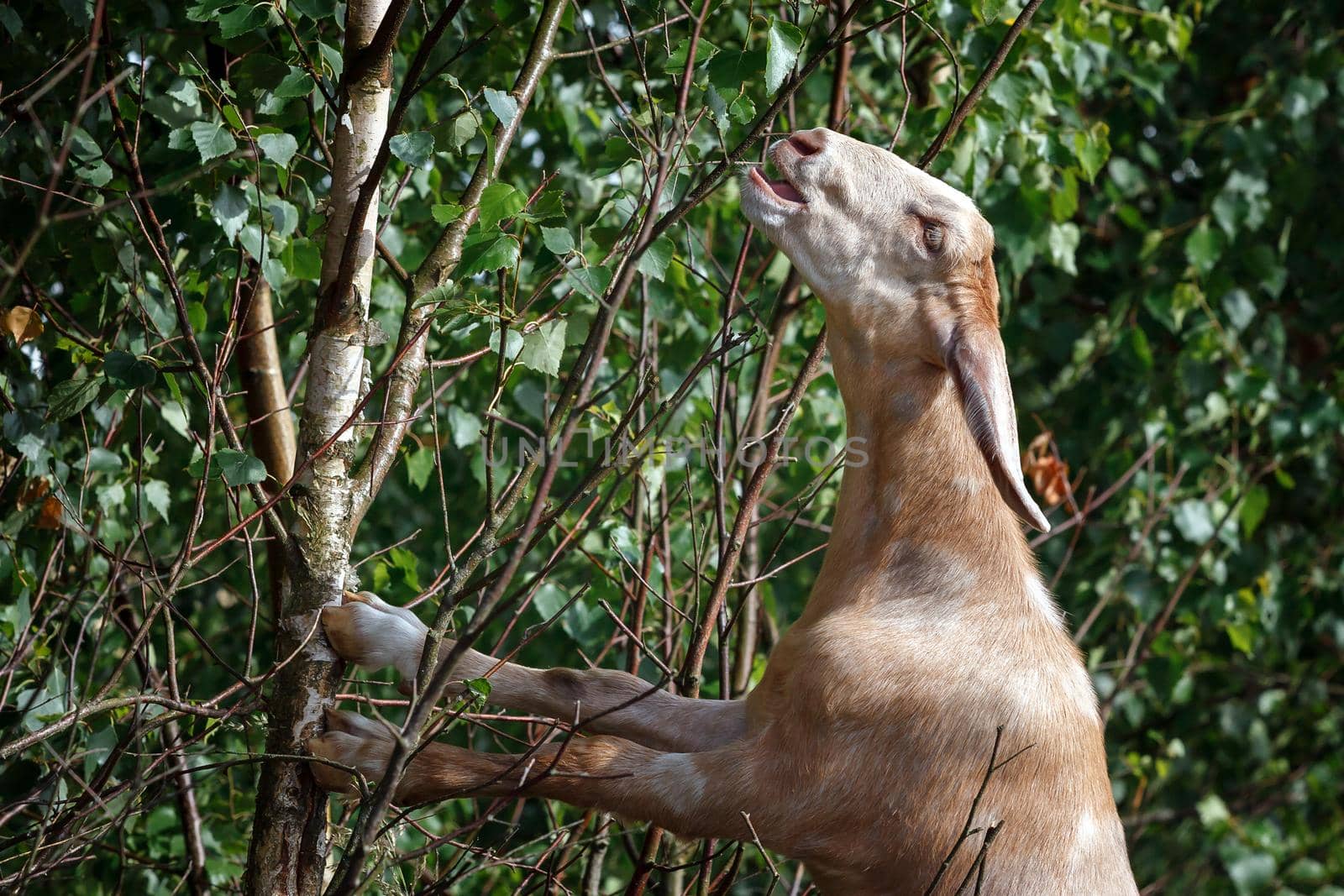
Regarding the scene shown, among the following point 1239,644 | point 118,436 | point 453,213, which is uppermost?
point 453,213

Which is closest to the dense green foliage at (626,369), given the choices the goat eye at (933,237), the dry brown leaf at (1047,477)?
the goat eye at (933,237)

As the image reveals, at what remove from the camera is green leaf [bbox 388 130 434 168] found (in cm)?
223

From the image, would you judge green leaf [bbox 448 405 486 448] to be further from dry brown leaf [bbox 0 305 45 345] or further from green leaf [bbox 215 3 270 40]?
green leaf [bbox 215 3 270 40]

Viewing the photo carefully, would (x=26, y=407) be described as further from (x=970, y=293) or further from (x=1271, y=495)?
Answer: (x=1271, y=495)

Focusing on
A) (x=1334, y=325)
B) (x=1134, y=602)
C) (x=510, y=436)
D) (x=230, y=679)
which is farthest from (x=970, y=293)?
(x=1334, y=325)

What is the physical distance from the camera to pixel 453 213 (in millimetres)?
2354

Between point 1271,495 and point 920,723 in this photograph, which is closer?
point 920,723

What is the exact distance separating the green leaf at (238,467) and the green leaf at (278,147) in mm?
592

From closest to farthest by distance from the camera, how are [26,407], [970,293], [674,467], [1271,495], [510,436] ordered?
[26,407], [970,293], [674,467], [510,436], [1271,495]

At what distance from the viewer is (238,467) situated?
7.23 ft

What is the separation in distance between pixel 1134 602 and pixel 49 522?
181 inches

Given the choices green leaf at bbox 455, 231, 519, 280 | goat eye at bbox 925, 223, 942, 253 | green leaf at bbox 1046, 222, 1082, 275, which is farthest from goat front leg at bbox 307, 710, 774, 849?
green leaf at bbox 1046, 222, 1082, 275

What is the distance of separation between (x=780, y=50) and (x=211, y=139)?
110 centimetres

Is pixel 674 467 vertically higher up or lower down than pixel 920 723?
higher up
